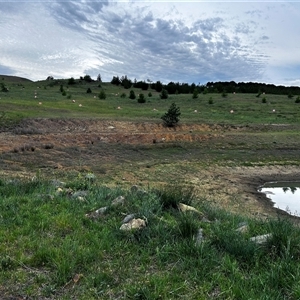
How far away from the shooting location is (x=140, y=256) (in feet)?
12.8

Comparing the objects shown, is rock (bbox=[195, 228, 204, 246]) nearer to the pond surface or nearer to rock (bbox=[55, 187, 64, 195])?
rock (bbox=[55, 187, 64, 195])

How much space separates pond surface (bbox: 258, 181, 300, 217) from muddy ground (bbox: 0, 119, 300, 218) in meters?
0.28

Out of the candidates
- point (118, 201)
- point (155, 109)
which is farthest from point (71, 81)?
point (118, 201)

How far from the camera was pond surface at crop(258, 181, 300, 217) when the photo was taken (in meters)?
9.20

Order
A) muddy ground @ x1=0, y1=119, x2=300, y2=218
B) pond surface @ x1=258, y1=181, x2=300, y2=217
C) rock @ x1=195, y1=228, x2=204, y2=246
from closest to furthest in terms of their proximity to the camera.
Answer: rock @ x1=195, y1=228, x2=204, y2=246
pond surface @ x1=258, y1=181, x2=300, y2=217
muddy ground @ x1=0, y1=119, x2=300, y2=218

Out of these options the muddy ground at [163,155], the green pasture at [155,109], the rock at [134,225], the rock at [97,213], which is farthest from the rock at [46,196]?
the green pasture at [155,109]

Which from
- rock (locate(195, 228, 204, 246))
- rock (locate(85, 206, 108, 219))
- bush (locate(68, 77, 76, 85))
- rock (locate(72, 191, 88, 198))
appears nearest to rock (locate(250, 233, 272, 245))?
rock (locate(195, 228, 204, 246))

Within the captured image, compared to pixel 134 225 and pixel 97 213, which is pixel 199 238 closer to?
pixel 134 225

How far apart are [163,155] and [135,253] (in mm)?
9768

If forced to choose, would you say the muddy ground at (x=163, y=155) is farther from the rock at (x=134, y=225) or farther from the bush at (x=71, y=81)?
the bush at (x=71, y=81)

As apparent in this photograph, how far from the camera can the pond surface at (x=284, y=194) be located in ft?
30.2

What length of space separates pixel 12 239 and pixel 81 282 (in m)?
1.29

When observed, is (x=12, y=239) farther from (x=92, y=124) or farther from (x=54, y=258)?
(x=92, y=124)

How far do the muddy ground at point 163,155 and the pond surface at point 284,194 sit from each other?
28cm
